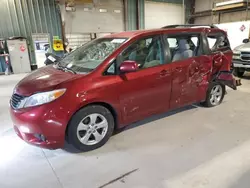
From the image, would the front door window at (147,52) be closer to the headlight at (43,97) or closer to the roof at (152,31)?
the roof at (152,31)

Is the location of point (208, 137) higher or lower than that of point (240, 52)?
lower

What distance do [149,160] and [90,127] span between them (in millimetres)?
742

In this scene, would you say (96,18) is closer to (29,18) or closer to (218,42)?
(29,18)

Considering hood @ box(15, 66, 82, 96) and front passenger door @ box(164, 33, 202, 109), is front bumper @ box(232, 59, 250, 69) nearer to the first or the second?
front passenger door @ box(164, 33, 202, 109)

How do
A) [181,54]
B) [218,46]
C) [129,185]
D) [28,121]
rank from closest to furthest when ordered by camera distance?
[129,185] < [28,121] < [181,54] < [218,46]

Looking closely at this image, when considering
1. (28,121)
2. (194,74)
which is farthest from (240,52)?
(28,121)

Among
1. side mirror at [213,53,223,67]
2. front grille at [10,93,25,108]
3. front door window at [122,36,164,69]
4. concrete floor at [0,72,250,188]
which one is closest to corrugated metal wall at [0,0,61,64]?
concrete floor at [0,72,250,188]

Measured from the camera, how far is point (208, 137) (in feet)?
8.25

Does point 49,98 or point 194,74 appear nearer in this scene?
point 49,98

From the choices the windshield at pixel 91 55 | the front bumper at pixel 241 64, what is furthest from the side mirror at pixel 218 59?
the front bumper at pixel 241 64

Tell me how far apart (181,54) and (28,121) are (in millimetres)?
2182

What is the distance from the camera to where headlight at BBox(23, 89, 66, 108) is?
1.98 m

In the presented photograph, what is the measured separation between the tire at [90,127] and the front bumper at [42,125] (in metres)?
0.12

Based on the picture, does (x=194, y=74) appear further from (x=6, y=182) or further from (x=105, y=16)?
(x=105, y=16)
